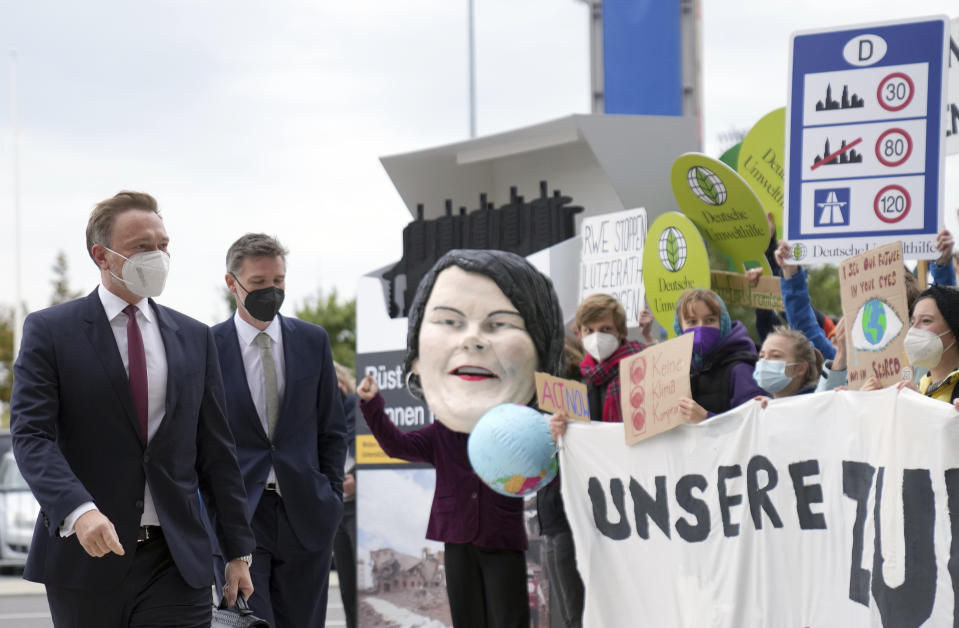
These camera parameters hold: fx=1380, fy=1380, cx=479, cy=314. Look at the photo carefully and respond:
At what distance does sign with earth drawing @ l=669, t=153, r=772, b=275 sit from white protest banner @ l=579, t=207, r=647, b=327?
1.08 ft

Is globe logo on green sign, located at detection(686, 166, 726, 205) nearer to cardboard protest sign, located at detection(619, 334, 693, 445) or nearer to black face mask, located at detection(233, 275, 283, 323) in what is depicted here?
cardboard protest sign, located at detection(619, 334, 693, 445)

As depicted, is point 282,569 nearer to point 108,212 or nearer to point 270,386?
point 270,386

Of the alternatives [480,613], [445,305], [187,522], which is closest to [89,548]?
[187,522]

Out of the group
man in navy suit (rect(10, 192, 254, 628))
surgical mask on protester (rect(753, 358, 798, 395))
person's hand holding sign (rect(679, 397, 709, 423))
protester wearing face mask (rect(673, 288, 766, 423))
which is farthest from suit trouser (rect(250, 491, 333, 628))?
surgical mask on protester (rect(753, 358, 798, 395))

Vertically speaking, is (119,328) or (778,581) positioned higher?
(119,328)

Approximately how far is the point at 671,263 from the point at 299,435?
2.29m

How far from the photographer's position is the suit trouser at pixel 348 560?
9250mm

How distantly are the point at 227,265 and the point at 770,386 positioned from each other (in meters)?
2.41

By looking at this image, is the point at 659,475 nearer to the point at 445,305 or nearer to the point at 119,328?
the point at 445,305

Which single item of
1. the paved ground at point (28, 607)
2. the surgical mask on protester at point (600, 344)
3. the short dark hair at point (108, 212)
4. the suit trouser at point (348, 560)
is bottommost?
the paved ground at point (28, 607)

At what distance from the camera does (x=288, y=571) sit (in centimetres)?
553

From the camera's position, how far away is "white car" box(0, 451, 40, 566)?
16.9 meters

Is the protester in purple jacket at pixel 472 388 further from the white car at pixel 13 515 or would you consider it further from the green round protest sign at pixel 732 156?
the white car at pixel 13 515


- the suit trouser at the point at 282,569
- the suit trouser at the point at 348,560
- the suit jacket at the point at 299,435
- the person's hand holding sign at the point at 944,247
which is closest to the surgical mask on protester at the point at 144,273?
the suit jacket at the point at 299,435
